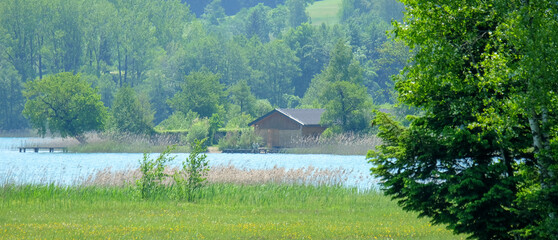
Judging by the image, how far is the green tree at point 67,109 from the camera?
80.0 m

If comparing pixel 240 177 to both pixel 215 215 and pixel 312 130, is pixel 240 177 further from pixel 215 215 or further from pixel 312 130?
pixel 312 130

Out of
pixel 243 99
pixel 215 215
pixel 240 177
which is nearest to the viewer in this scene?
pixel 215 215

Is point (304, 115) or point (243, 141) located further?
point (304, 115)

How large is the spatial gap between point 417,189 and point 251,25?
146m

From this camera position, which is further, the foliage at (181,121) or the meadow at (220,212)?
the foliage at (181,121)

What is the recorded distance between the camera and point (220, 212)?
23.3 m

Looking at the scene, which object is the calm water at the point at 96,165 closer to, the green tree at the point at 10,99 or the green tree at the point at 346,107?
the green tree at the point at 346,107

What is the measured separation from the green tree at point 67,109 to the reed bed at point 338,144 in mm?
21721

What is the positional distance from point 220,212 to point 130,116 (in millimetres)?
59668

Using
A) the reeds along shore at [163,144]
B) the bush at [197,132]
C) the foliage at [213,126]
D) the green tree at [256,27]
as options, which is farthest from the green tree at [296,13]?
the reeds along shore at [163,144]

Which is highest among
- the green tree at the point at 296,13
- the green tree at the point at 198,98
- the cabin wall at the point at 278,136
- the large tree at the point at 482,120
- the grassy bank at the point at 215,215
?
the green tree at the point at 296,13

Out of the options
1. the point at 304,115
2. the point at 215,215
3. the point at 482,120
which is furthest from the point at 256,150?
the point at 482,120

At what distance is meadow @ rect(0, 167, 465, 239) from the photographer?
18.7 m

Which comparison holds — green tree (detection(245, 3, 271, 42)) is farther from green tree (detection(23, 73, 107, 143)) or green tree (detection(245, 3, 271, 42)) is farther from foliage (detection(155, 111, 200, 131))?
green tree (detection(23, 73, 107, 143))
